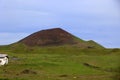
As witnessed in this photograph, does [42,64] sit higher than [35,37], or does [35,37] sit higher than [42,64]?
[35,37]

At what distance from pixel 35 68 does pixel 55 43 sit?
227ft

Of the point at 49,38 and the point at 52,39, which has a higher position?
the point at 49,38

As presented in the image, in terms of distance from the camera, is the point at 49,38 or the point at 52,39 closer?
the point at 52,39

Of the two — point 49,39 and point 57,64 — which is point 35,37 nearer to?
point 49,39

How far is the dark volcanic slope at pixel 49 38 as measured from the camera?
401ft

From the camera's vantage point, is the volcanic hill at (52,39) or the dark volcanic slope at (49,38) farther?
the dark volcanic slope at (49,38)

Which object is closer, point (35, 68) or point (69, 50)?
point (35, 68)

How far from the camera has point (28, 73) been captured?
157 ft

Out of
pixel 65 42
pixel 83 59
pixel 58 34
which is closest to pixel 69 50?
pixel 83 59

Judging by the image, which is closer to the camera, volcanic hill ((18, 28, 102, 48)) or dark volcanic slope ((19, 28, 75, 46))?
volcanic hill ((18, 28, 102, 48))

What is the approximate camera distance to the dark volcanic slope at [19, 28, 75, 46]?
122375mm

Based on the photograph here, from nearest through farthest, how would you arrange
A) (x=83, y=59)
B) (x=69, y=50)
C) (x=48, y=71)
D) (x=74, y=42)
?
(x=48, y=71), (x=83, y=59), (x=69, y=50), (x=74, y=42)

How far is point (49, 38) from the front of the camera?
125750 millimetres

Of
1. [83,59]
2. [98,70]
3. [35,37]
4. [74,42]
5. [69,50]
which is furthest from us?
[35,37]
